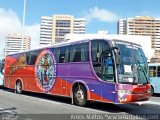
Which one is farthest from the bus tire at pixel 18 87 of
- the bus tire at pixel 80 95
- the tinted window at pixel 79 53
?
the bus tire at pixel 80 95

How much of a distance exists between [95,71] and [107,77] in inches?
33.7

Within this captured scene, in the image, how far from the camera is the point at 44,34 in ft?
259

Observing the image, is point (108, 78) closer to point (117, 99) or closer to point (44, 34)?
point (117, 99)

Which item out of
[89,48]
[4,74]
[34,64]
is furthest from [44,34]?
[89,48]

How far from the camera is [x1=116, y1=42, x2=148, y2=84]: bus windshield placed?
13.3m

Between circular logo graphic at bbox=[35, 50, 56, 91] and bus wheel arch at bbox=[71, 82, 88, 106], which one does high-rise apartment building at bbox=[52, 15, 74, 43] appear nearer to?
circular logo graphic at bbox=[35, 50, 56, 91]

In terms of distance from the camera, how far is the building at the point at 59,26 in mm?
80500

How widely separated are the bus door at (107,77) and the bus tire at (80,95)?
1428 mm

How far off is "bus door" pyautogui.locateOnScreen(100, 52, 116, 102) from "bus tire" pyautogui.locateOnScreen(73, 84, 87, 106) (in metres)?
1.43

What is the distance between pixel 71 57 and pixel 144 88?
13.7ft

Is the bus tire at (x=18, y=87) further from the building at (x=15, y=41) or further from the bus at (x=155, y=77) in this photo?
the building at (x=15, y=41)


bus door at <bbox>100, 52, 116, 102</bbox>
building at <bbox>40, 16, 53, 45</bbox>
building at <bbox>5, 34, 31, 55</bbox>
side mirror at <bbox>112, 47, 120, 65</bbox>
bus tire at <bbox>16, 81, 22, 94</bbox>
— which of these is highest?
building at <bbox>40, 16, 53, 45</bbox>

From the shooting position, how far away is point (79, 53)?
1569 centimetres

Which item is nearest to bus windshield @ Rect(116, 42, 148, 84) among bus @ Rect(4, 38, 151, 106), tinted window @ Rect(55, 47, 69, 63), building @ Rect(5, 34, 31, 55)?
bus @ Rect(4, 38, 151, 106)
